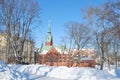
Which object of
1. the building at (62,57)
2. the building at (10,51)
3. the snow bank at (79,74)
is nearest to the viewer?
the snow bank at (79,74)

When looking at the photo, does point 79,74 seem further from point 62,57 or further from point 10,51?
point 62,57

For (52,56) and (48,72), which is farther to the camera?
(52,56)

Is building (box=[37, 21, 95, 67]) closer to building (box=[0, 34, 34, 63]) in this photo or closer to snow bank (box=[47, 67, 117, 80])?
building (box=[0, 34, 34, 63])

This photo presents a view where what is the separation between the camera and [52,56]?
299 feet

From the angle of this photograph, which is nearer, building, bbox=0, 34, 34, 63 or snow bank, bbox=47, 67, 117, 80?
snow bank, bbox=47, 67, 117, 80

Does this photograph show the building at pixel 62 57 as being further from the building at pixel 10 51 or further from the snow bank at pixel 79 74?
the snow bank at pixel 79 74

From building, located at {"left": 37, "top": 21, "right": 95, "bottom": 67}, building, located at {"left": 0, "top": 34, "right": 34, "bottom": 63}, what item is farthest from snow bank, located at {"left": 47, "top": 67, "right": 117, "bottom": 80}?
building, located at {"left": 37, "top": 21, "right": 95, "bottom": 67}

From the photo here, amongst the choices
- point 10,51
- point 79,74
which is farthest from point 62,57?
point 79,74

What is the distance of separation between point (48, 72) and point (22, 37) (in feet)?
50.3

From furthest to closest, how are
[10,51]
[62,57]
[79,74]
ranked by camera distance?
1. [62,57]
2. [10,51]
3. [79,74]

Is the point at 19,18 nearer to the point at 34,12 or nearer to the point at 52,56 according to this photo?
the point at 34,12

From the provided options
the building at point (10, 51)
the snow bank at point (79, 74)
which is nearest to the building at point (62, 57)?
the building at point (10, 51)

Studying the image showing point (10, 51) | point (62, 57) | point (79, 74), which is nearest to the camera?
point (79, 74)

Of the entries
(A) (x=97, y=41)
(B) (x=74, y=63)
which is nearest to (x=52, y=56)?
(B) (x=74, y=63)
